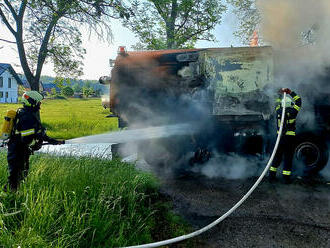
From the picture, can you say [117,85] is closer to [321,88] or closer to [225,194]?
[225,194]

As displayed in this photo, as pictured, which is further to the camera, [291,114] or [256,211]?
[291,114]

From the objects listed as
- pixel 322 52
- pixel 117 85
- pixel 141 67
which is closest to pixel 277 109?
pixel 322 52

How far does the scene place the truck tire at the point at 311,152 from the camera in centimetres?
522

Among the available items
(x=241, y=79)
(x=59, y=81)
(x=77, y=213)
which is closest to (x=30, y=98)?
(x=77, y=213)

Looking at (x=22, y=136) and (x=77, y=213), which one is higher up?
(x=22, y=136)

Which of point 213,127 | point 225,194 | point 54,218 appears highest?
point 213,127

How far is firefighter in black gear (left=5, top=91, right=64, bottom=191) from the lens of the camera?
327 cm

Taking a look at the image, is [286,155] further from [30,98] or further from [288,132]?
[30,98]

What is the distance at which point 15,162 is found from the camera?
337 centimetres

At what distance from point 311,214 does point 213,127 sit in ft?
8.20

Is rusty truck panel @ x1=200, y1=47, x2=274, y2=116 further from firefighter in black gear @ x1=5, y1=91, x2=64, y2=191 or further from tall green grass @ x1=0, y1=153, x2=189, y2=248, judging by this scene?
firefighter in black gear @ x1=5, y1=91, x2=64, y2=191

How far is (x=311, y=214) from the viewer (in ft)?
11.6

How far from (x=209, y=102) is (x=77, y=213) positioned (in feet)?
11.1

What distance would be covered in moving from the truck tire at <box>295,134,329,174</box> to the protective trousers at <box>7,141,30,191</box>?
487 centimetres
